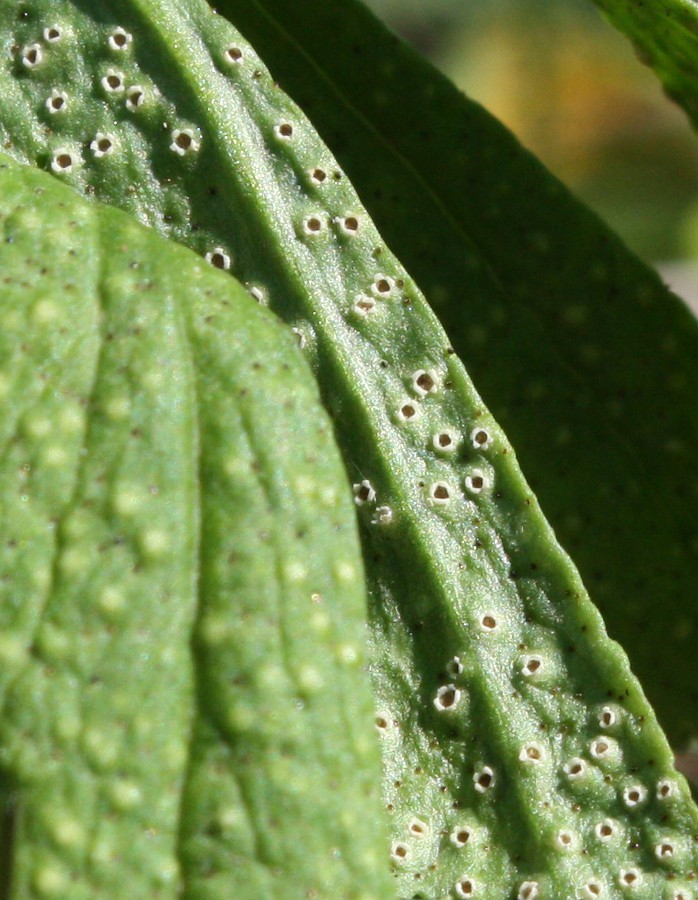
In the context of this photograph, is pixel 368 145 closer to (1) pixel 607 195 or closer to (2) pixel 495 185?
(2) pixel 495 185

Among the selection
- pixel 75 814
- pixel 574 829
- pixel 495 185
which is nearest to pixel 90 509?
pixel 75 814

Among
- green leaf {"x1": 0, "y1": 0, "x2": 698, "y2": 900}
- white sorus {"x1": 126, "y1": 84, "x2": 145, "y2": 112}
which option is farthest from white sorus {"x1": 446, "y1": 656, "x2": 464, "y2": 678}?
white sorus {"x1": 126, "y1": 84, "x2": 145, "y2": 112}

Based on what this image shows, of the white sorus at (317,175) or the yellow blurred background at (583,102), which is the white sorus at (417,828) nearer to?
the white sorus at (317,175)

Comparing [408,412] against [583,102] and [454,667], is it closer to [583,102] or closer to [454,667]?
[454,667]

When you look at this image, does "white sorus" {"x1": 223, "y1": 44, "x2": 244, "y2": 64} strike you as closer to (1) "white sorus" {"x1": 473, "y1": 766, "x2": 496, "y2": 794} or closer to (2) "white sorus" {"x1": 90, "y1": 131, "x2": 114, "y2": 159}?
(2) "white sorus" {"x1": 90, "y1": 131, "x2": 114, "y2": 159}

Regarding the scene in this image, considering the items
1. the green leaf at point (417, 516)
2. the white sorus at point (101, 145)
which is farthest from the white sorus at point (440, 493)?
the white sorus at point (101, 145)

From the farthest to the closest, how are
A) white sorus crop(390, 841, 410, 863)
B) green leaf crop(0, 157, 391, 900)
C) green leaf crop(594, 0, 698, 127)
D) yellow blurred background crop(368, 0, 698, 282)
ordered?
yellow blurred background crop(368, 0, 698, 282), green leaf crop(594, 0, 698, 127), white sorus crop(390, 841, 410, 863), green leaf crop(0, 157, 391, 900)
